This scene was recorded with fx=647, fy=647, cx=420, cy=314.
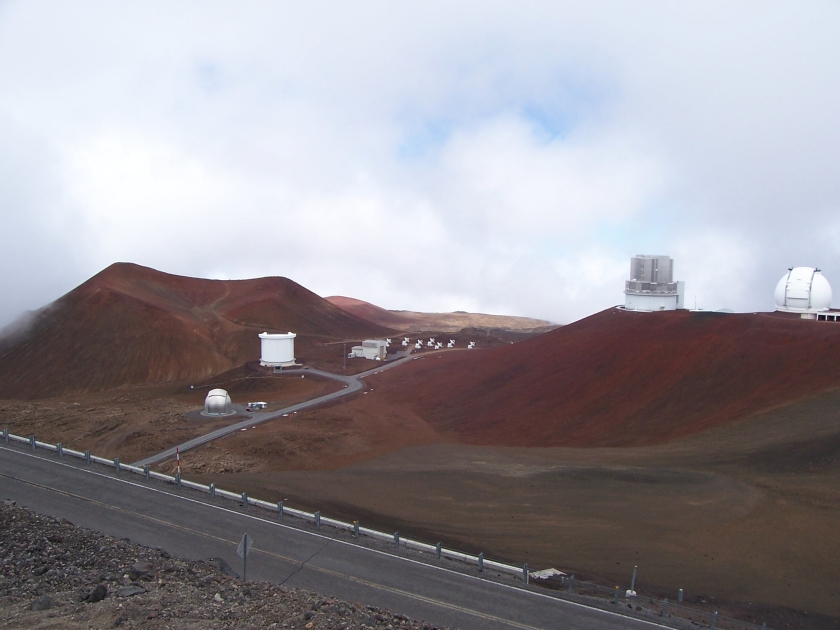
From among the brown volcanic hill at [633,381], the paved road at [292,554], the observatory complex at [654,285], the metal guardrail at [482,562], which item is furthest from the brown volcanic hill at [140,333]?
the metal guardrail at [482,562]

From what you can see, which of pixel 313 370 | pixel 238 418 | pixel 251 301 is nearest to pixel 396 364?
pixel 313 370

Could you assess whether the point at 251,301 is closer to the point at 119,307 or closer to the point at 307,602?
the point at 119,307

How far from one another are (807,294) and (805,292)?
18 centimetres

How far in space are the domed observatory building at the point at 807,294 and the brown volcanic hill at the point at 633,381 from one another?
1.47 metres

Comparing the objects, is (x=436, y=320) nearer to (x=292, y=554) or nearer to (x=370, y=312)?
(x=370, y=312)

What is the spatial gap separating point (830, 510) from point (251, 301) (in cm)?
8103

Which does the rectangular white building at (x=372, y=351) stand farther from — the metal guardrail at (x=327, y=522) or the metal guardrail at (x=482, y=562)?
the metal guardrail at (x=482, y=562)

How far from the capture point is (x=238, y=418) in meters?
42.4

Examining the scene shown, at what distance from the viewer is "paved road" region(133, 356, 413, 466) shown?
3364cm

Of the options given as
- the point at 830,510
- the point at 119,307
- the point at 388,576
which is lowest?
the point at 388,576

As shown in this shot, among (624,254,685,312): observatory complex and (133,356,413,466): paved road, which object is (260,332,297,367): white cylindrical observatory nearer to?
(133,356,413,466): paved road

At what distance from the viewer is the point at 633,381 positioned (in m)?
40.9

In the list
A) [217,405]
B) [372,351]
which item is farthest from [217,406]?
[372,351]

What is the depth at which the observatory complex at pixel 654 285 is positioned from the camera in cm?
5234
